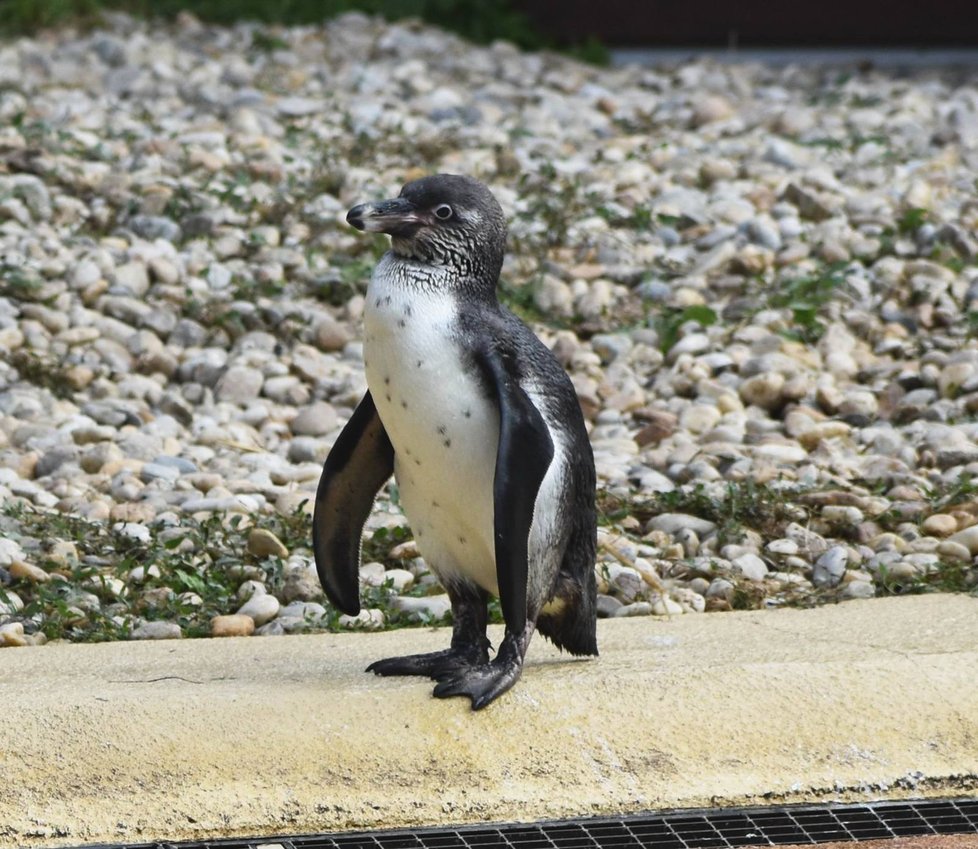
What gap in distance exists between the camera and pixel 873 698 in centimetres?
335

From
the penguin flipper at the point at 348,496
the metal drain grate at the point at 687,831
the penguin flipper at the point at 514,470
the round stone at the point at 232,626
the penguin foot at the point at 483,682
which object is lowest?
the round stone at the point at 232,626

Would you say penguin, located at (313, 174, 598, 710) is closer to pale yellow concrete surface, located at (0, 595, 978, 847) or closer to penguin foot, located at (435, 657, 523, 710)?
penguin foot, located at (435, 657, 523, 710)

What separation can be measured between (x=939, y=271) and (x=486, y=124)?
104 inches

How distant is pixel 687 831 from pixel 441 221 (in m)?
1.20

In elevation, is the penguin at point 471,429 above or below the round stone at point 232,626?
above

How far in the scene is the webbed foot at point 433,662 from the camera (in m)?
3.46

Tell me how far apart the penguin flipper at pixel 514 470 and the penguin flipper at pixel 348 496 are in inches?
16.0

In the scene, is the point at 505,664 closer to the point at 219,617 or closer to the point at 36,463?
the point at 219,617

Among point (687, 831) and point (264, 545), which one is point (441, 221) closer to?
point (687, 831)

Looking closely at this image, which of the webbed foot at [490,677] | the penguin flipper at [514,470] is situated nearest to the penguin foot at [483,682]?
the webbed foot at [490,677]

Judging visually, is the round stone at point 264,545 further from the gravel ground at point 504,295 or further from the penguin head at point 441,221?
the penguin head at point 441,221

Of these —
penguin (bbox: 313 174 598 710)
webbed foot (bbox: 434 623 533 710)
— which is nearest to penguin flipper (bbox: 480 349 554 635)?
penguin (bbox: 313 174 598 710)

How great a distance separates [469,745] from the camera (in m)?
3.21

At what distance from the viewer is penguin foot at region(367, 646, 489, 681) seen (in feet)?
11.3
